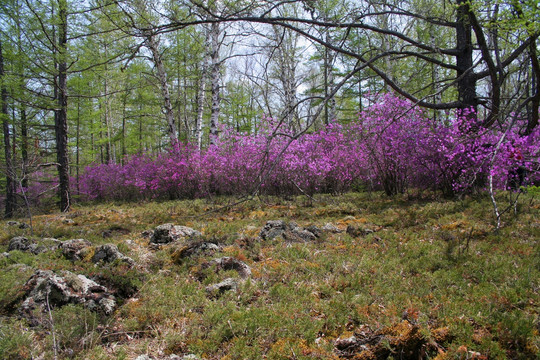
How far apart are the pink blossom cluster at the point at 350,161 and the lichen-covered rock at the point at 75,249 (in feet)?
9.00

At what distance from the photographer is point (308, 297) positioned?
3.02 meters

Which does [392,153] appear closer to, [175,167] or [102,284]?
[102,284]

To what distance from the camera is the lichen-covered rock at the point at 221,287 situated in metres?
3.22

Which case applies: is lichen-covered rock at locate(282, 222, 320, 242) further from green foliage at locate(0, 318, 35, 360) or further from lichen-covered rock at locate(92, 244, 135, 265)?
green foliage at locate(0, 318, 35, 360)

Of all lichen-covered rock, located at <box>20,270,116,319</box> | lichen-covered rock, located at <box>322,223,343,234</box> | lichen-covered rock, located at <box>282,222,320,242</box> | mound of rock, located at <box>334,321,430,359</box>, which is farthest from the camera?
lichen-covered rock, located at <box>322,223,343,234</box>

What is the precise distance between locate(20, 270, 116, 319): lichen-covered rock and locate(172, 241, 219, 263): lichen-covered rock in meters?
1.08

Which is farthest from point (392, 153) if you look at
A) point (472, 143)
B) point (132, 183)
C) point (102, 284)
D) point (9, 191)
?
point (9, 191)

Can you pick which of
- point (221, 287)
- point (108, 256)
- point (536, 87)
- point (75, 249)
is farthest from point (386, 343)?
point (536, 87)

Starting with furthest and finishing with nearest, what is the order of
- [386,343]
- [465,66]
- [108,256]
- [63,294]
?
[465,66], [108,256], [63,294], [386,343]

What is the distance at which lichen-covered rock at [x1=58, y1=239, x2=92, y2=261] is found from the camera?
14.0ft

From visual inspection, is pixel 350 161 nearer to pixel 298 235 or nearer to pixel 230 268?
pixel 298 235

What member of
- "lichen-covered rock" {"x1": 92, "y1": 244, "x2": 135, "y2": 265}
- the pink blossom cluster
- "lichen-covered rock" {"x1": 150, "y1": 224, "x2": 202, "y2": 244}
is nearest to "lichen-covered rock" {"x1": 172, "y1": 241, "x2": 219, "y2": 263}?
"lichen-covered rock" {"x1": 92, "y1": 244, "x2": 135, "y2": 265}

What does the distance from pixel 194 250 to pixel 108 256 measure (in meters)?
1.15

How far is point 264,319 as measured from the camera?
261 cm
